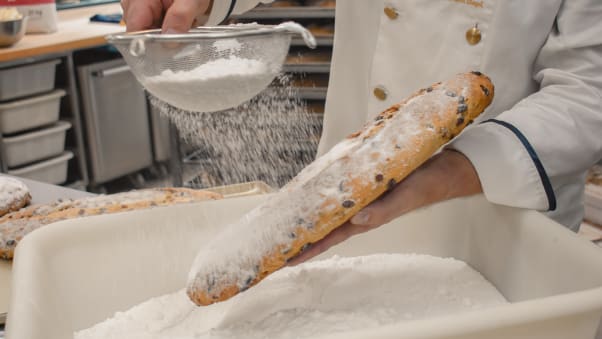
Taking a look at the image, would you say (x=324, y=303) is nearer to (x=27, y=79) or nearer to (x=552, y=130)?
(x=552, y=130)

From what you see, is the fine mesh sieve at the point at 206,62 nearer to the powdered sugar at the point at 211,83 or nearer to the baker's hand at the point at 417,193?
the powdered sugar at the point at 211,83

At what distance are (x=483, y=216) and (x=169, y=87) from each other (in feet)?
1.62

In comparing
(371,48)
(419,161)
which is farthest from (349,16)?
(419,161)

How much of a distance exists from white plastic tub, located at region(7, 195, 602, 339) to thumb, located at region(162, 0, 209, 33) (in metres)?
0.29

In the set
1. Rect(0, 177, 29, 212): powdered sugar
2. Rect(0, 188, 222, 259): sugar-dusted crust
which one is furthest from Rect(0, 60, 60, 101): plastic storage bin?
Rect(0, 188, 222, 259): sugar-dusted crust

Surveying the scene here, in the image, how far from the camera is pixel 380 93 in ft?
3.42

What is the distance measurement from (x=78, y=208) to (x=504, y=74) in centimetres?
73

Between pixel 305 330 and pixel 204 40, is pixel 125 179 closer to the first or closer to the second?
pixel 204 40

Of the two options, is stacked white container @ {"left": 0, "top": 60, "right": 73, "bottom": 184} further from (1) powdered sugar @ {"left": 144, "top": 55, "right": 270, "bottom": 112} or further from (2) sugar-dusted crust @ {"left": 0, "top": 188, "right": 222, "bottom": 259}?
(1) powdered sugar @ {"left": 144, "top": 55, "right": 270, "bottom": 112}

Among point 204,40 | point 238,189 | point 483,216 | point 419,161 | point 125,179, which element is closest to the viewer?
point 419,161

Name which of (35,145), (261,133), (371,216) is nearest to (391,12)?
(261,133)

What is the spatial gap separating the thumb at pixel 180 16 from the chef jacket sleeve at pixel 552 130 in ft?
1.50

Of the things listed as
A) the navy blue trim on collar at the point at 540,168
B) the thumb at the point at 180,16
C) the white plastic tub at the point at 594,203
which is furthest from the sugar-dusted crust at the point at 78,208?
the white plastic tub at the point at 594,203

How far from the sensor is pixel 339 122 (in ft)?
3.84
